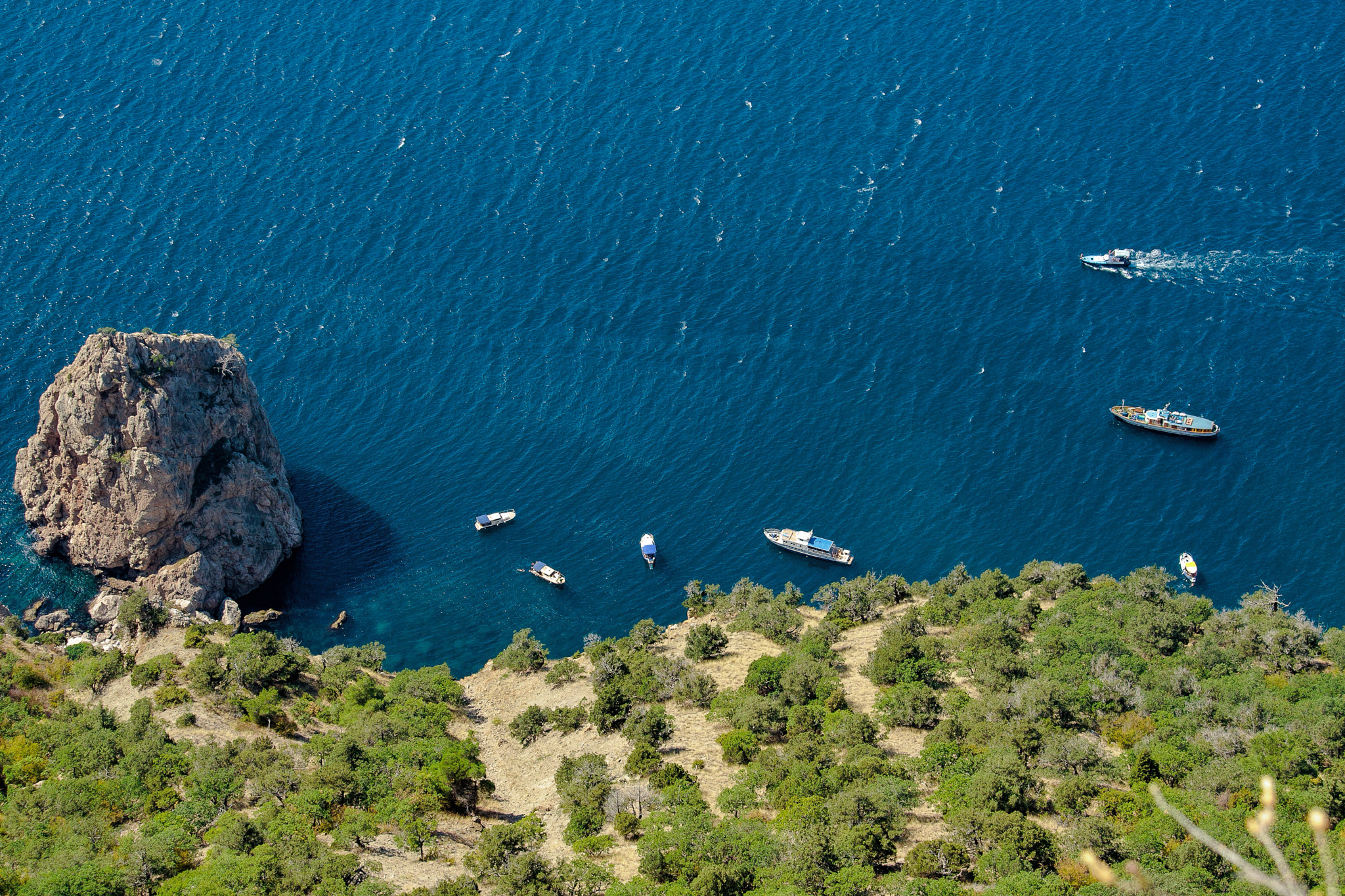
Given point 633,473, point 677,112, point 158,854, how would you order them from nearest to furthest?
point 158,854 < point 633,473 < point 677,112

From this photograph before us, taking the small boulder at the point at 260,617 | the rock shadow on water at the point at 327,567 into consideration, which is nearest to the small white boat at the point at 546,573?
the rock shadow on water at the point at 327,567

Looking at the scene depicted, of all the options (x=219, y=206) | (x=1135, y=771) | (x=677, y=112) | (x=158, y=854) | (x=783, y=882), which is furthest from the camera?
(x=677, y=112)

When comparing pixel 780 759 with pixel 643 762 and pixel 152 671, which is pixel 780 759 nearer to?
pixel 643 762

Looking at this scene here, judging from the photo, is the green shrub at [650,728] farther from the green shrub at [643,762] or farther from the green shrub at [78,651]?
the green shrub at [78,651]

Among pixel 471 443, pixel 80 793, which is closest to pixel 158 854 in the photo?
pixel 80 793

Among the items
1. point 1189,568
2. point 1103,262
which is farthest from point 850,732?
point 1103,262

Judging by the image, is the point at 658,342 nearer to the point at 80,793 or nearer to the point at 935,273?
the point at 935,273
